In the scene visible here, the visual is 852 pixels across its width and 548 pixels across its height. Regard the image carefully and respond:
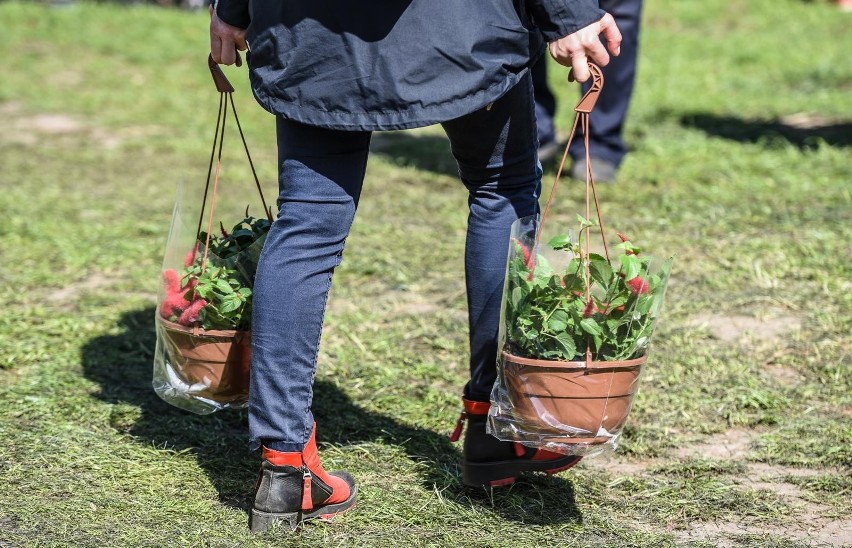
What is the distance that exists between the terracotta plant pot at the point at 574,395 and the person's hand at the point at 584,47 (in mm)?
538

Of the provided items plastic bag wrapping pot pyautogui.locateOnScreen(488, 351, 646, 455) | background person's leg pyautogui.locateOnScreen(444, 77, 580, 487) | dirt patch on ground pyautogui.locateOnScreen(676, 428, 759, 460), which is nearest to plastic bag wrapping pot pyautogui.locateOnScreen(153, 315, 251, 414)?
background person's leg pyautogui.locateOnScreen(444, 77, 580, 487)

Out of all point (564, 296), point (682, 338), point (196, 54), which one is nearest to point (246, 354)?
point (564, 296)

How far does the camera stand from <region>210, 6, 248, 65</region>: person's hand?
213 centimetres

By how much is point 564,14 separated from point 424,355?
1.45 meters

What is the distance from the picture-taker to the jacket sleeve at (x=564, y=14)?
194cm

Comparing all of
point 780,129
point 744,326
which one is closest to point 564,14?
point 744,326

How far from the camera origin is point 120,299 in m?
3.63

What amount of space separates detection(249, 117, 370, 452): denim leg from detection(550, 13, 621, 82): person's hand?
15.9 inches

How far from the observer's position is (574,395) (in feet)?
6.62

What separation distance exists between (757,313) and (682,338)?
12.3 inches

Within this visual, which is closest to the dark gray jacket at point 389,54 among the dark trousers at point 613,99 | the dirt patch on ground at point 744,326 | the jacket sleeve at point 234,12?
the jacket sleeve at point 234,12

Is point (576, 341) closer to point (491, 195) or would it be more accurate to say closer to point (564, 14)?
point (491, 195)

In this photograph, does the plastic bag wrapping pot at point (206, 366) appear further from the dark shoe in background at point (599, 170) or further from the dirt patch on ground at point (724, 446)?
the dark shoe in background at point (599, 170)

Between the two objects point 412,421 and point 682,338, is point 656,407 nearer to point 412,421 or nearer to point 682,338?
point 682,338
